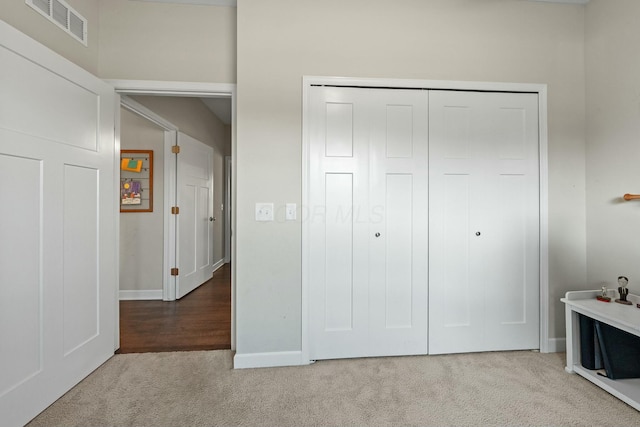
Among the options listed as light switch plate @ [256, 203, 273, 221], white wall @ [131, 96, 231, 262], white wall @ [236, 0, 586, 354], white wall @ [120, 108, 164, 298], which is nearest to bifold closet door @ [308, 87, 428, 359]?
white wall @ [236, 0, 586, 354]

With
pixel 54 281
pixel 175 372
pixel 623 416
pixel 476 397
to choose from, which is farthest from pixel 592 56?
pixel 54 281

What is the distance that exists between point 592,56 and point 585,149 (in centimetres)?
66

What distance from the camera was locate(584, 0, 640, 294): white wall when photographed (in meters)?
1.85

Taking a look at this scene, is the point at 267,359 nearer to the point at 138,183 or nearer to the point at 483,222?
the point at 483,222

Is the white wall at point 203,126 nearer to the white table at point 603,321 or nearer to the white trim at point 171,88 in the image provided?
the white trim at point 171,88

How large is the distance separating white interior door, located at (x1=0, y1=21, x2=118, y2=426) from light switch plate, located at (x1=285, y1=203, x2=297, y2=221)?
123 cm

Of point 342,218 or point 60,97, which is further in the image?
point 342,218

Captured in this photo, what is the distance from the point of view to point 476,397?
1.64 meters

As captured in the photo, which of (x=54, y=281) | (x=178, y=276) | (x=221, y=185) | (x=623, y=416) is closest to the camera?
(x=623, y=416)

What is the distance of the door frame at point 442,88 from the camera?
198cm

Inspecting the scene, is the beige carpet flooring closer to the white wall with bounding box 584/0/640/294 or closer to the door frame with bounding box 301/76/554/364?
the door frame with bounding box 301/76/554/364

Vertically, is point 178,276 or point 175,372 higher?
point 178,276

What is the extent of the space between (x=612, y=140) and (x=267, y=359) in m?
2.75

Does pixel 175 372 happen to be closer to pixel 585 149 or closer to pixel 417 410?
pixel 417 410
